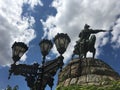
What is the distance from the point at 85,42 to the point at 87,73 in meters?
4.37

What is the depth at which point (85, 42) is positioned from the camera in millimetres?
25250

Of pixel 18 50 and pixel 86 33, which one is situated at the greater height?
pixel 86 33

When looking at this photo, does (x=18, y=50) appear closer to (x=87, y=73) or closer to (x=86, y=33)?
(x=87, y=73)

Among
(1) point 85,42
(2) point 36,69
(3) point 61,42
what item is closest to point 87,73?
(1) point 85,42

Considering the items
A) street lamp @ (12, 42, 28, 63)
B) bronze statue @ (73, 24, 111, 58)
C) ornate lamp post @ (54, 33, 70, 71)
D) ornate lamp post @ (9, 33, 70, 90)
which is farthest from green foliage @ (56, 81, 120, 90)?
ornate lamp post @ (54, 33, 70, 71)

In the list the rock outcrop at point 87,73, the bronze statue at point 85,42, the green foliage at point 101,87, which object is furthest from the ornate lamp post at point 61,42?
the bronze statue at point 85,42

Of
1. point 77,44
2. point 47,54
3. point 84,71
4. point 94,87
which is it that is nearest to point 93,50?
point 77,44

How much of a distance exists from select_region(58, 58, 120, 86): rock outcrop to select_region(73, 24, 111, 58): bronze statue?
153cm

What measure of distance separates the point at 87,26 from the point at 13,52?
16.8 metres

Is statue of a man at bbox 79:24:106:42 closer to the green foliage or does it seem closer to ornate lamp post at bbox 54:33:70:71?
the green foliage

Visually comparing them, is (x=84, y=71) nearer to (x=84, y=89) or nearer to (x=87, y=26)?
(x=84, y=89)

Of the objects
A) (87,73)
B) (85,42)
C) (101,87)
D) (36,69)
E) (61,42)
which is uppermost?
(85,42)

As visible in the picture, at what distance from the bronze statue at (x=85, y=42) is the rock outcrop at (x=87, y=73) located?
1.53 m

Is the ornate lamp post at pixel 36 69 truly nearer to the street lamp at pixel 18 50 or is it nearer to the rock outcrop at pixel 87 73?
the street lamp at pixel 18 50
